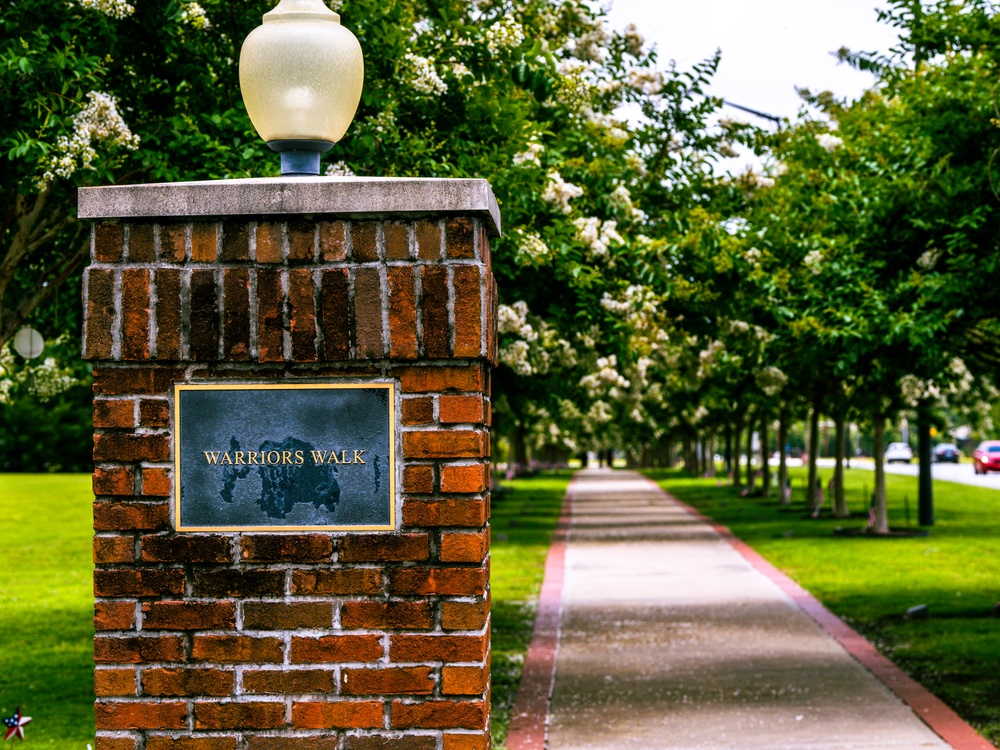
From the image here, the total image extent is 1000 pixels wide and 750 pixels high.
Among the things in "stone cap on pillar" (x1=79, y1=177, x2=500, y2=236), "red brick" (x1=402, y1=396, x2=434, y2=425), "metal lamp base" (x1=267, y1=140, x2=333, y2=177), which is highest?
"metal lamp base" (x1=267, y1=140, x2=333, y2=177)

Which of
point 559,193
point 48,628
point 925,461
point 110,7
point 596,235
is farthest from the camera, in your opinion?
point 925,461

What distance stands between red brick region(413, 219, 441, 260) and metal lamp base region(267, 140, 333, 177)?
65cm

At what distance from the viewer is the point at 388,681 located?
142 inches

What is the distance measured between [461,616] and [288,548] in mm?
480

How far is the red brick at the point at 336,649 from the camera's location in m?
3.62

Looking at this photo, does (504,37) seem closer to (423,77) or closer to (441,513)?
(423,77)

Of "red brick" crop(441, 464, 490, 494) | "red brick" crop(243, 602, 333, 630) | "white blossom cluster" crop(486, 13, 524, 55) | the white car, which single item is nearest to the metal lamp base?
"red brick" crop(441, 464, 490, 494)

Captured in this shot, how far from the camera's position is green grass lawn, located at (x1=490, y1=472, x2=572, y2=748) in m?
11.2

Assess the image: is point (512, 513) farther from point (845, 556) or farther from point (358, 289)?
point (358, 289)

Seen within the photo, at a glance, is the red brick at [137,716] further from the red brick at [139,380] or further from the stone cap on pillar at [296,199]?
the stone cap on pillar at [296,199]

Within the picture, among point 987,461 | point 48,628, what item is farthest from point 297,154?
point 987,461

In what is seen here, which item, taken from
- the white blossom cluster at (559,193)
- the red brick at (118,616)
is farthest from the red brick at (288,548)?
the white blossom cluster at (559,193)

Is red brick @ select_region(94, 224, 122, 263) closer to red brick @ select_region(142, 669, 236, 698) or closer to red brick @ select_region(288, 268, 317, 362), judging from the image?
red brick @ select_region(288, 268, 317, 362)

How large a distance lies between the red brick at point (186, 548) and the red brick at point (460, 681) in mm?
638
